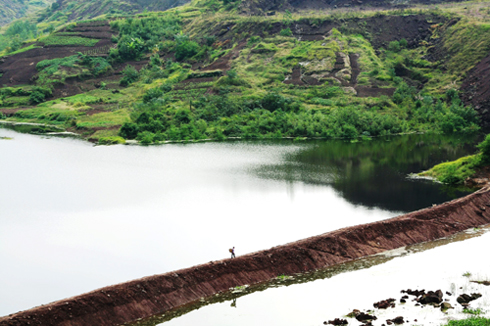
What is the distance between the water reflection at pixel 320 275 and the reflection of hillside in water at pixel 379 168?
518 centimetres

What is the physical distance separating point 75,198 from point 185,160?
15.4 meters

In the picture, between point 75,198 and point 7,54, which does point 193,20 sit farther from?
point 75,198

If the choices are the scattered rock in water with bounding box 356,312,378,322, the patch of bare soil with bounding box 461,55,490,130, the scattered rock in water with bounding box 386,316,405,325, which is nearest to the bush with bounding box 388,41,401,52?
the patch of bare soil with bounding box 461,55,490,130

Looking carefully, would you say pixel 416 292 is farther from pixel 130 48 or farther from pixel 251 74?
pixel 130 48

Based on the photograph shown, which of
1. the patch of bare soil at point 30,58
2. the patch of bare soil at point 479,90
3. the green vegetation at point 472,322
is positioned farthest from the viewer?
the patch of bare soil at point 30,58

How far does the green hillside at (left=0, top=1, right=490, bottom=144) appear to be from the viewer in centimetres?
7325

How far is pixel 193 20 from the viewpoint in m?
124

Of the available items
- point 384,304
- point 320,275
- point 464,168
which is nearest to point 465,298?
point 384,304

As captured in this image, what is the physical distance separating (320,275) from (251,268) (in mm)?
3512

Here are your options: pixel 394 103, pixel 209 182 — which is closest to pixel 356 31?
pixel 394 103

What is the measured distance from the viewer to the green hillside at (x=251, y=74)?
7325cm

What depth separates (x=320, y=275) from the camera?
2669 cm

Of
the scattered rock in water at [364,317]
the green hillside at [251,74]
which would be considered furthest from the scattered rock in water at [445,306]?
the green hillside at [251,74]

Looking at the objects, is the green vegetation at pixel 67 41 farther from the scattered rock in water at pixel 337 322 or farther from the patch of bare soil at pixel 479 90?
the scattered rock in water at pixel 337 322
